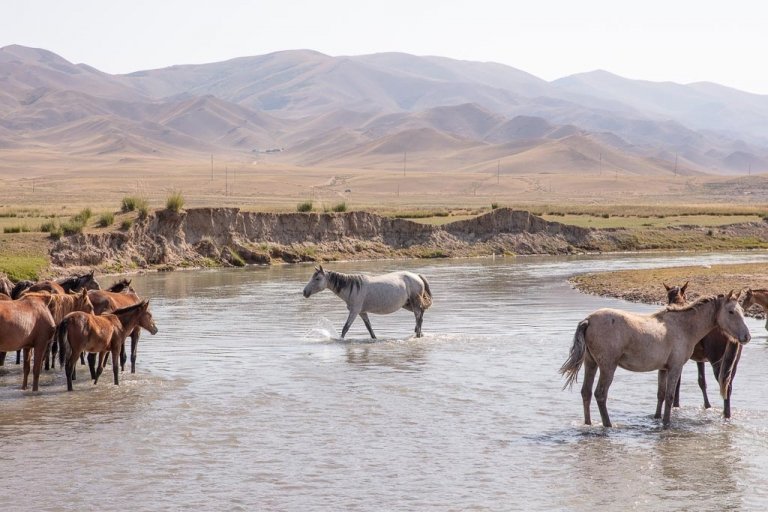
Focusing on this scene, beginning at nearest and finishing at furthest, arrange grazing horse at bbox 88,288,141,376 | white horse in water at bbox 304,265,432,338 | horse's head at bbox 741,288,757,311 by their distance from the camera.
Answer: grazing horse at bbox 88,288,141,376
horse's head at bbox 741,288,757,311
white horse in water at bbox 304,265,432,338

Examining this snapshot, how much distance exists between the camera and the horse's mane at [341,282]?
69.2 ft

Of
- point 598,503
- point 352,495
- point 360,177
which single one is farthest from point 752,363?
point 360,177

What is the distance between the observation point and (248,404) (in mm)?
14797

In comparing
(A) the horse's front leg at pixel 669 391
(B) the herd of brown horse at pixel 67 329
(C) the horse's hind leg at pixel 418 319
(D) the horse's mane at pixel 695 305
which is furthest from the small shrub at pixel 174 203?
(A) the horse's front leg at pixel 669 391

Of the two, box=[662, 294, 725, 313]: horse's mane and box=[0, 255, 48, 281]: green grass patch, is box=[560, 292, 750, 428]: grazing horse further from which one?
box=[0, 255, 48, 281]: green grass patch

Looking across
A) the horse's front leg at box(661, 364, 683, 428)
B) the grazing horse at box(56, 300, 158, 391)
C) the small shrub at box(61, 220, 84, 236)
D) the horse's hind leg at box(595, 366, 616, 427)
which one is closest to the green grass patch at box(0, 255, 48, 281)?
the small shrub at box(61, 220, 84, 236)

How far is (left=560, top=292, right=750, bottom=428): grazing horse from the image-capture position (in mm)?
12891

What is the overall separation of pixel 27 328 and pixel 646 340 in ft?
29.1

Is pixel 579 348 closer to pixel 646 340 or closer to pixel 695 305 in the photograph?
pixel 646 340

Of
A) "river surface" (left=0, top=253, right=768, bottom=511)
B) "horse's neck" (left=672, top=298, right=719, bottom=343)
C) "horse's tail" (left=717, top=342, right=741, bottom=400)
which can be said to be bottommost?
"river surface" (left=0, top=253, right=768, bottom=511)

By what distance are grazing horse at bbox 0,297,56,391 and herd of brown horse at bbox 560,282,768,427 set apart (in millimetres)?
7730

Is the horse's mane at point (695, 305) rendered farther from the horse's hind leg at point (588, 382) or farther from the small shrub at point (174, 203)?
the small shrub at point (174, 203)

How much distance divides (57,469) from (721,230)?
161ft

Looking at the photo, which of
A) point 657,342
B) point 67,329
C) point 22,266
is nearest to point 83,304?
point 67,329
